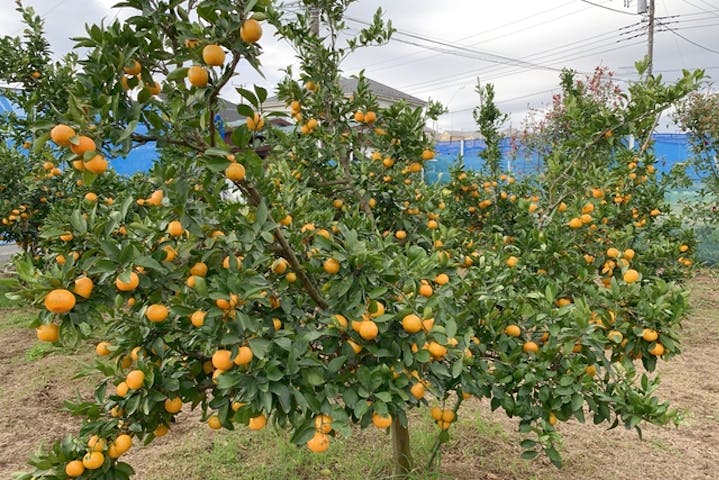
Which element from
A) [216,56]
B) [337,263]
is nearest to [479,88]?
[337,263]

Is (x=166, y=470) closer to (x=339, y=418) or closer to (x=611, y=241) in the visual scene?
(x=339, y=418)

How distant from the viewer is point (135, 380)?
4.82ft

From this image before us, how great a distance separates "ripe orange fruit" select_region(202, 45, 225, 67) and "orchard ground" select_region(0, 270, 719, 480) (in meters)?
1.81

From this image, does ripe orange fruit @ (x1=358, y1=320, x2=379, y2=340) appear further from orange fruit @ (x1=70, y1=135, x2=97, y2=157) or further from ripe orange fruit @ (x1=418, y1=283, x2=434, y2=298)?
orange fruit @ (x1=70, y1=135, x2=97, y2=157)

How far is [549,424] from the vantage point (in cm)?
185

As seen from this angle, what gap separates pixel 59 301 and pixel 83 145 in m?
0.36

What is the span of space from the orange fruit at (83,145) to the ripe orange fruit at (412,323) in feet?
3.01

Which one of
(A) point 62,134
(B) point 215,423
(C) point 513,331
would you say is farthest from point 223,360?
(C) point 513,331

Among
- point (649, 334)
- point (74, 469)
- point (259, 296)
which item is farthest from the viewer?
point (649, 334)

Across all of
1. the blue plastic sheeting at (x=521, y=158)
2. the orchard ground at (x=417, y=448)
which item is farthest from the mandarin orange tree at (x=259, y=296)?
the blue plastic sheeting at (x=521, y=158)

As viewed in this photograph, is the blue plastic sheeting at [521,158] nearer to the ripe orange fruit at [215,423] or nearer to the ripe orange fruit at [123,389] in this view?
the ripe orange fruit at [215,423]

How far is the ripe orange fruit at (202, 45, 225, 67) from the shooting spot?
3.81ft

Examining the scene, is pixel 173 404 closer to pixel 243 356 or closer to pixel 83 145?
pixel 243 356

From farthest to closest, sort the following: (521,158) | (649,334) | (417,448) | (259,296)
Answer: (521,158)
(417,448)
(649,334)
(259,296)
